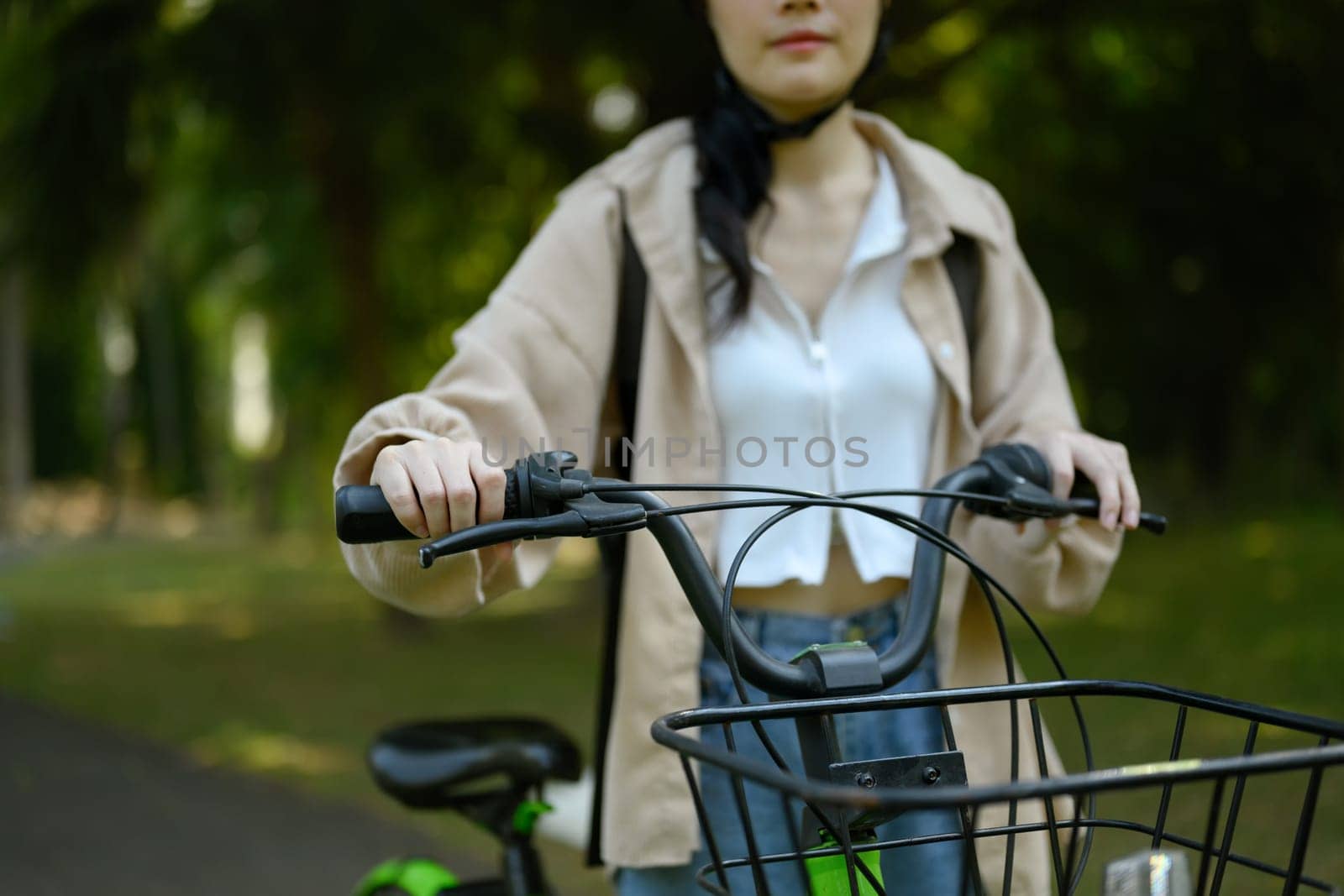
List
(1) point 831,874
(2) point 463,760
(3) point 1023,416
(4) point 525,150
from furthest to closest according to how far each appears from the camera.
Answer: (4) point 525,150
(2) point 463,760
(3) point 1023,416
(1) point 831,874

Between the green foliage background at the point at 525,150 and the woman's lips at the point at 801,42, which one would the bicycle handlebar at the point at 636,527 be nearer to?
the woman's lips at the point at 801,42

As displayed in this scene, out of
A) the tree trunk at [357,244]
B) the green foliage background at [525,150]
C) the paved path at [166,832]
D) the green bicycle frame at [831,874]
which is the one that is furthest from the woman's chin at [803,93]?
the tree trunk at [357,244]

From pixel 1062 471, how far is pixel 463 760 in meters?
1.11

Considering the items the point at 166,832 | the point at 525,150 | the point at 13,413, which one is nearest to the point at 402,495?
the point at 166,832

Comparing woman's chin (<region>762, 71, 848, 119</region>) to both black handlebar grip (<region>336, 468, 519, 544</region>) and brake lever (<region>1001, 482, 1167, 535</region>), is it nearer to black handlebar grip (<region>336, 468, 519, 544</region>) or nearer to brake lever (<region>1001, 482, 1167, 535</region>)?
brake lever (<region>1001, 482, 1167, 535</region>)

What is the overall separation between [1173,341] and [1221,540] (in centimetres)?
241

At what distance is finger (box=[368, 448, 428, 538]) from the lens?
1489mm

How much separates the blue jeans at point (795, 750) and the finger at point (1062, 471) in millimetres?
289

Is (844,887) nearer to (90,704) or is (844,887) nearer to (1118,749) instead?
(1118,749)

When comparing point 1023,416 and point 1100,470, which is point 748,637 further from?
point 1023,416

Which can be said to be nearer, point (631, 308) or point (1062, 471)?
point (1062, 471)

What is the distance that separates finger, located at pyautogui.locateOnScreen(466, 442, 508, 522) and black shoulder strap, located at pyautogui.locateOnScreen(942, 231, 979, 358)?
0.87 meters

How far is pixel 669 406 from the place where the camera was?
1993 millimetres

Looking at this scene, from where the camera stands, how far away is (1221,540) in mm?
12953
